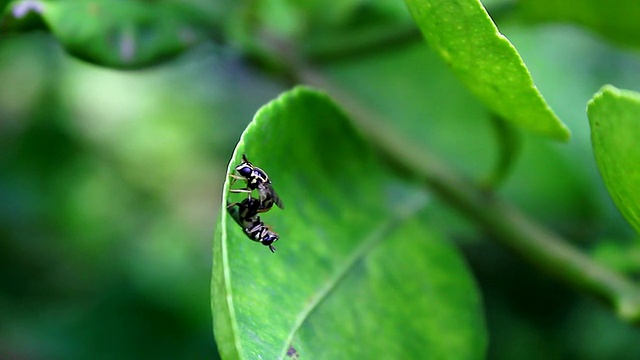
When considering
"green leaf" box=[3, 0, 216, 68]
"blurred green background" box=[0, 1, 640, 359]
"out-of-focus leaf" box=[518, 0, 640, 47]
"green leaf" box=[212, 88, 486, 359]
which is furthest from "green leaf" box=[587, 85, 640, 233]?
"blurred green background" box=[0, 1, 640, 359]

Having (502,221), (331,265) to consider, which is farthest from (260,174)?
(502,221)

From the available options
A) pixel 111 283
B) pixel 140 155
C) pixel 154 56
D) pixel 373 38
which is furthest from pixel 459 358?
pixel 140 155

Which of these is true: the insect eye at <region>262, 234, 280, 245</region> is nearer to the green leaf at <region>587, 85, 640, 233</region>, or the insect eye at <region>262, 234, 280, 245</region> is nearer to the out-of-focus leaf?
the green leaf at <region>587, 85, 640, 233</region>

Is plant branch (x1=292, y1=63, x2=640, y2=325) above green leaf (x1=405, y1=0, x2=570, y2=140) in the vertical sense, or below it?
below

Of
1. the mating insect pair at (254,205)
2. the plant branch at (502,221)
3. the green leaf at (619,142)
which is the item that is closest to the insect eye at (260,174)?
the mating insect pair at (254,205)

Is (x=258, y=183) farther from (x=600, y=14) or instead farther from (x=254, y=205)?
(x=600, y=14)
